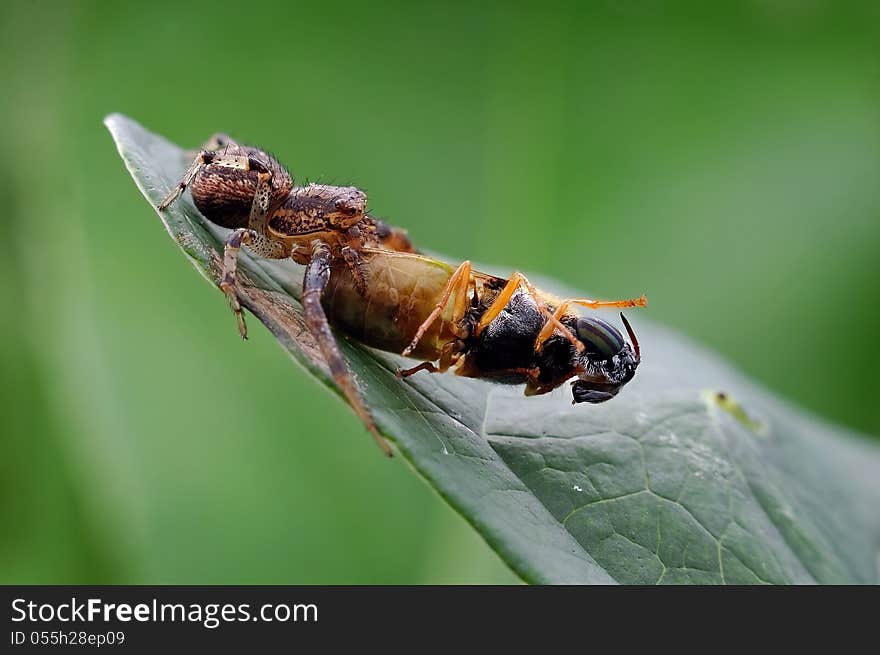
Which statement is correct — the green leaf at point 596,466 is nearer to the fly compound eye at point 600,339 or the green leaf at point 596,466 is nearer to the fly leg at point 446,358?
the fly leg at point 446,358

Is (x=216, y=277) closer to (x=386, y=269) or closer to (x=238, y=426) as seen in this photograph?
(x=386, y=269)

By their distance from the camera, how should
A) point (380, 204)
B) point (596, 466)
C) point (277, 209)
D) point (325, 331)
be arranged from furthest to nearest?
point (380, 204), point (277, 209), point (596, 466), point (325, 331)

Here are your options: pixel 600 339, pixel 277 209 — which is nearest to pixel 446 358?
pixel 600 339

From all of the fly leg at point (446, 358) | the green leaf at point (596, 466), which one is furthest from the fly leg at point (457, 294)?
the green leaf at point (596, 466)

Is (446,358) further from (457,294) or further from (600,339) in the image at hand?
(600,339)

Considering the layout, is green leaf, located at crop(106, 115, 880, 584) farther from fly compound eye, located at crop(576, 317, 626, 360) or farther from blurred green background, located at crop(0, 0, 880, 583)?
blurred green background, located at crop(0, 0, 880, 583)

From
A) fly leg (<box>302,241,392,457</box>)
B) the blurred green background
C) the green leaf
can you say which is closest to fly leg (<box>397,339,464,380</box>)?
the green leaf

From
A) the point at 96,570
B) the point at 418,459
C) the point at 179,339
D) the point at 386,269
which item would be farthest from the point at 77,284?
the point at 418,459
